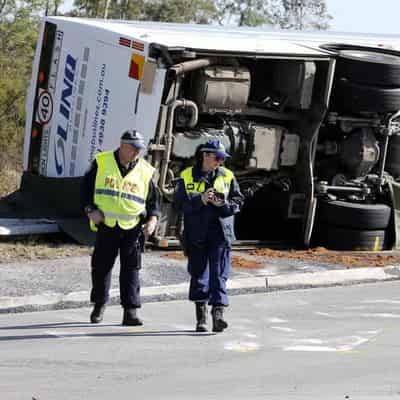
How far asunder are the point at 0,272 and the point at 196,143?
2.77 m

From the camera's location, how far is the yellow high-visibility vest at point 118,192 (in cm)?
902

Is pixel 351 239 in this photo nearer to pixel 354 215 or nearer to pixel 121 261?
pixel 354 215

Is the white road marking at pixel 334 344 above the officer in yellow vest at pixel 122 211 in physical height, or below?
below

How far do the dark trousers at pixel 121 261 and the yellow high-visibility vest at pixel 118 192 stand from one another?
0.27 ft

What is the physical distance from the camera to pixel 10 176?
16.6m

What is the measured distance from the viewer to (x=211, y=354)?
8.40 metres

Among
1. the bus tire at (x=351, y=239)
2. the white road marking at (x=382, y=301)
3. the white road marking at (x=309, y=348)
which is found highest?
the bus tire at (x=351, y=239)

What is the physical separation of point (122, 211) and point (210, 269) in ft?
2.81

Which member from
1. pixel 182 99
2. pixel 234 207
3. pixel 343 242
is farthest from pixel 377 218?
pixel 234 207

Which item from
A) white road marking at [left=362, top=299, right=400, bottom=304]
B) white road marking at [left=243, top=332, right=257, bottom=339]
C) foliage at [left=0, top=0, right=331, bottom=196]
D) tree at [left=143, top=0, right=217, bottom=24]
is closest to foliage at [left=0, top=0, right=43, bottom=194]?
foliage at [left=0, top=0, right=331, bottom=196]

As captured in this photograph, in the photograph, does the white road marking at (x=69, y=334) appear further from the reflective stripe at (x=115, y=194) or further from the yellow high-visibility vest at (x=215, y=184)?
the yellow high-visibility vest at (x=215, y=184)

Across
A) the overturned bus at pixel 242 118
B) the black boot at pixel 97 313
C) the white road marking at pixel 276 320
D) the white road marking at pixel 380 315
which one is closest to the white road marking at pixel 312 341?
the white road marking at pixel 276 320

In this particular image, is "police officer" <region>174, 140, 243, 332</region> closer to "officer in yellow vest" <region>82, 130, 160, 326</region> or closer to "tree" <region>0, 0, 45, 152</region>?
"officer in yellow vest" <region>82, 130, 160, 326</region>

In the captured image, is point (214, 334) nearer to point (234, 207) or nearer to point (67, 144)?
point (234, 207)
